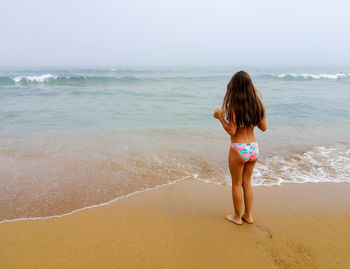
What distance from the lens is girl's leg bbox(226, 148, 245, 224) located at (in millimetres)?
2705

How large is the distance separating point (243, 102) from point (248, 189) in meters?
1.04

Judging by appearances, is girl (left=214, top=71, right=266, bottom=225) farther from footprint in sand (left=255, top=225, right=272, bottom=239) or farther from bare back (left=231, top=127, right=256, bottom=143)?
footprint in sand (left=255, top=225, right=272, bottom=239)

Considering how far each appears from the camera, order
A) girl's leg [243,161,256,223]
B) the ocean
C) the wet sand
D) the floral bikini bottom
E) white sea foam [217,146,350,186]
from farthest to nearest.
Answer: white sea foam [217,146,350,186], the ocean, girl's leg [243,161,256,223], the floral bikini bottom, the wet sand

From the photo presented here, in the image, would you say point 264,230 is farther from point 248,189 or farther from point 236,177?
point 236,177

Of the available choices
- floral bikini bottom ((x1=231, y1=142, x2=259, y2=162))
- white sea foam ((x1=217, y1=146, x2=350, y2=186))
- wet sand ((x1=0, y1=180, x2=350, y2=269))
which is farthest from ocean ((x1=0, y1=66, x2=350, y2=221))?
floral bikini bottom ((x1=231, y1=142, x2=259, y2=162))

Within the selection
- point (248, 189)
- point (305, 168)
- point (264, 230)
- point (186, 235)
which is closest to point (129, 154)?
point (186, 235)

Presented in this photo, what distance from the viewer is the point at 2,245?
2.47m

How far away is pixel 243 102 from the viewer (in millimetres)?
2531

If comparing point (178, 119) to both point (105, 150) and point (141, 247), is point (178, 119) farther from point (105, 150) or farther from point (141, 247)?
point (141, 247)

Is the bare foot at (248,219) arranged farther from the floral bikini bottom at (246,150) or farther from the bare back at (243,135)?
the bare back at (243,135)

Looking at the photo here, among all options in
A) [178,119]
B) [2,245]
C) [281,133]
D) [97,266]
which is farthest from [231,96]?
[178,119]

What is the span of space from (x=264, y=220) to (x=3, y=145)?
19.3ft

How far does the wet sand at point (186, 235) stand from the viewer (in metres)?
2.29

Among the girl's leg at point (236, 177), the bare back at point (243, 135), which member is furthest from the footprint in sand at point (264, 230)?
the bare back at point (243, 135)
